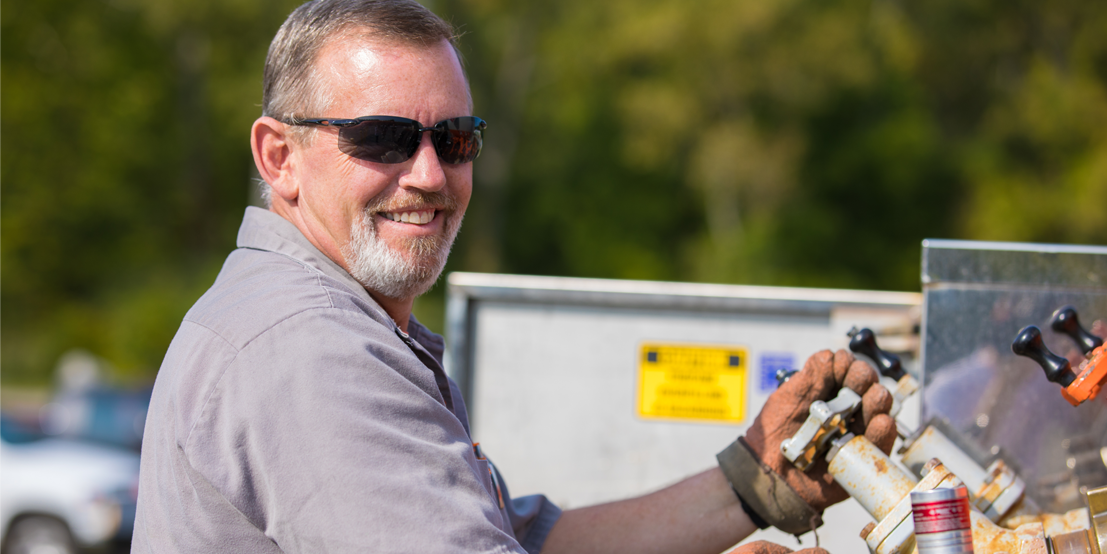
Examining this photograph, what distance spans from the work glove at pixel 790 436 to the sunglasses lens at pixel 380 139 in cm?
94

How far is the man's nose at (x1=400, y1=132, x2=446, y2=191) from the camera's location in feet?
5.90

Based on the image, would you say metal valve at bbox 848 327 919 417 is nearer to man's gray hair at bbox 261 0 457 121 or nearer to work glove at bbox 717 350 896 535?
work glove at bbox 717 350 896 535

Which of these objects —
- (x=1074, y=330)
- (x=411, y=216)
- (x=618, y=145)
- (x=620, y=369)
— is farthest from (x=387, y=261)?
(x=618, y=145)

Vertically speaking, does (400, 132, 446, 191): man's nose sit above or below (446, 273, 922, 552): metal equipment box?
above

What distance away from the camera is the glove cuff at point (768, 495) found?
2090 millimetres

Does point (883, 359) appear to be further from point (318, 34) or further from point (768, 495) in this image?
point (318, 34)

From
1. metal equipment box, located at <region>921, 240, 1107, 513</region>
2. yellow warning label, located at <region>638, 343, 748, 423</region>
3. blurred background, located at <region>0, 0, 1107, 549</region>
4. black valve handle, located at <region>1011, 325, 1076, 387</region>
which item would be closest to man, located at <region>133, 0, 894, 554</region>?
black valve handle, located at <region>1011, 325, 1076, 387</region>

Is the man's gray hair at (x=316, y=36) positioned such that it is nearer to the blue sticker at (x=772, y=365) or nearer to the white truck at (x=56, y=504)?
the blue sticker at (x=772, y=365)

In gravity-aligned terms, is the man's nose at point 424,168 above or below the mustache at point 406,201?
above

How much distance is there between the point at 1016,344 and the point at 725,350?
4.40 feet

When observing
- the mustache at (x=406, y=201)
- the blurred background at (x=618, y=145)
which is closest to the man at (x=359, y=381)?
the mustache at (x=406, y=201)

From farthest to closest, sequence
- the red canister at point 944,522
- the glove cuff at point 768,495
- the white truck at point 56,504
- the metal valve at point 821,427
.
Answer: the white truck at point 56,504 → the glove cuff at point 768,495 → the metal valve at point 821,427 → the red canister at point 944,522

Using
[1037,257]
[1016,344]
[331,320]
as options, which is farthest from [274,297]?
[1037,257]

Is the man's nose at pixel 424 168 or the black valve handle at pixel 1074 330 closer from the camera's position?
the man's nose at pixel 424 168
